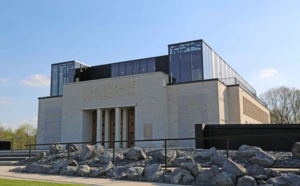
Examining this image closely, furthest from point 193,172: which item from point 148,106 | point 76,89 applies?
point 76,89

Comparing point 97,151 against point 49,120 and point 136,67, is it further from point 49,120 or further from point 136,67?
point 49,120

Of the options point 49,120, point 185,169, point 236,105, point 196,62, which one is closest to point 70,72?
point 49,120

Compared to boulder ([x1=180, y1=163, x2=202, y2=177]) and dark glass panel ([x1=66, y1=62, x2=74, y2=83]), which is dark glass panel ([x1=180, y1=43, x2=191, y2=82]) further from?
boulder ([x1=180, y1=163, x2=202, y2=177])

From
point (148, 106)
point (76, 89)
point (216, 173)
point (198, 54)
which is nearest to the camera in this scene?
point (216, 173)

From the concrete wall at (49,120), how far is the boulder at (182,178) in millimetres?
29619

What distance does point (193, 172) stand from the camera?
32.8ft

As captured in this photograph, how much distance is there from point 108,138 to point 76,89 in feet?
23.5

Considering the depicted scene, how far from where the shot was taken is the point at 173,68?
34.6m

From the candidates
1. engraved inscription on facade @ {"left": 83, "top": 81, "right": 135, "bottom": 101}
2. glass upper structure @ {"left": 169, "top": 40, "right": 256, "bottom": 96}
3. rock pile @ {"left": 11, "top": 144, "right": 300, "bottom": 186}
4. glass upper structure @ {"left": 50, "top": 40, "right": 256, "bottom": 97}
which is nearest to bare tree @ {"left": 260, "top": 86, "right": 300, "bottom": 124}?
glass upper structure @ {"left": 50, "top": 40, "right": 256, "bottom": 97}

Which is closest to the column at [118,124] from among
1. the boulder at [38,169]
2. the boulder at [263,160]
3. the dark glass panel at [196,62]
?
the dark glass panel at [196,62]

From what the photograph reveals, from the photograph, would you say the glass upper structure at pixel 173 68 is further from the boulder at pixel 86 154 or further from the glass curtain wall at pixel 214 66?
the boulder at pixel 86 154

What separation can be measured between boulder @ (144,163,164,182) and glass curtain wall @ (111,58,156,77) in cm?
2731

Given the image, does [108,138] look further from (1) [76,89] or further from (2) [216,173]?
(2) [216,173]

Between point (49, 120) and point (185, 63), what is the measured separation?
18.6 m
